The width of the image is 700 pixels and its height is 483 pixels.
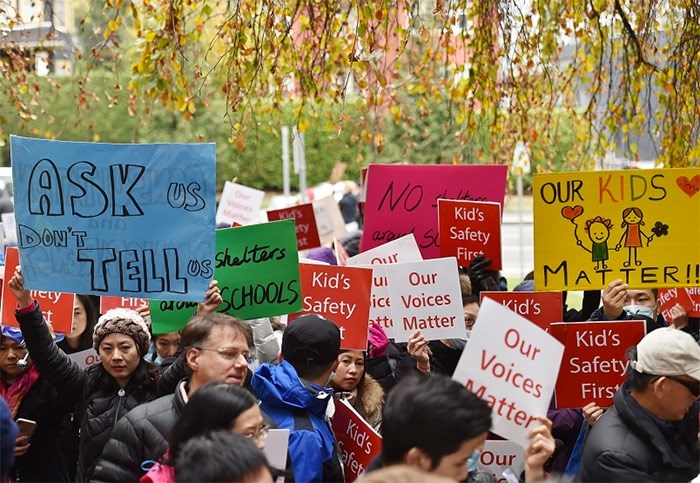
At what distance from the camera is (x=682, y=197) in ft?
19.1

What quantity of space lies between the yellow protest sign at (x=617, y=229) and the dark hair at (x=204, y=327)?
1918 millimetres

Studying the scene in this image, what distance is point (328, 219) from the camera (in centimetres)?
1094

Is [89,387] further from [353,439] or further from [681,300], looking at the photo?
[681,300]

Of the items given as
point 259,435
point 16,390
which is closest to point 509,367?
point 259,435

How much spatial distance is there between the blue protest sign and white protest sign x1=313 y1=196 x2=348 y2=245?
5671 millimetres

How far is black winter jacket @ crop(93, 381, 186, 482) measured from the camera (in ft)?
13.1

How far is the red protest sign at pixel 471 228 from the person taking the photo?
7223 mm

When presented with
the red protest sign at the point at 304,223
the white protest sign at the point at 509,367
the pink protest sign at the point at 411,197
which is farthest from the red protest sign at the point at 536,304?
the red protest sign at the point at 304,223

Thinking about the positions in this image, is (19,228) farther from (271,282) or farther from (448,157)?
(448,157)

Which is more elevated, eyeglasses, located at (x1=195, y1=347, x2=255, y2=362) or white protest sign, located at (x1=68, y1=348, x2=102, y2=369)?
eyeglasses, located at (x1=195, y1=347, x2=255, y2=362)

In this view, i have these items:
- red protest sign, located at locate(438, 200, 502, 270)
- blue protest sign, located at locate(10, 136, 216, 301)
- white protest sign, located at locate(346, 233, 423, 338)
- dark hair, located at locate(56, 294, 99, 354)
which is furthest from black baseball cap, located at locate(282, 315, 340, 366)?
red protest sign, located at locate(438, 200, 502, 270)

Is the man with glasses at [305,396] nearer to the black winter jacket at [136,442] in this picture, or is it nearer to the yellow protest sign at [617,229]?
the black winter jacket at [136,442]

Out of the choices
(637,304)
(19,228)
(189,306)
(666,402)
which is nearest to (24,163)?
(19,228)

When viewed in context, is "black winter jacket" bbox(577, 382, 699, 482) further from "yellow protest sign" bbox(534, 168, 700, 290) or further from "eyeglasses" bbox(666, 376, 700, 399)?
"yellow protest sign" bbox(534, 168, 700, 290)
